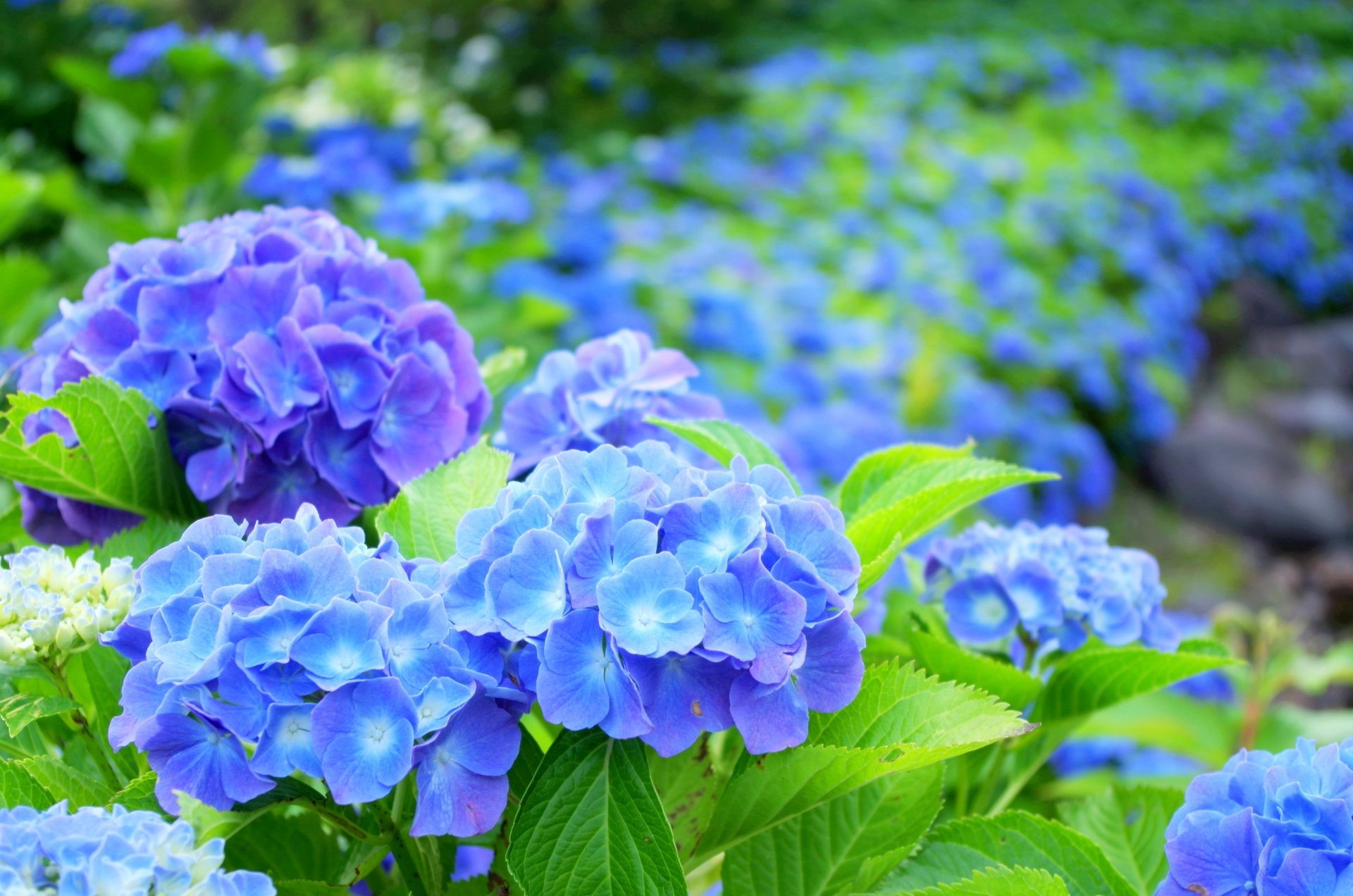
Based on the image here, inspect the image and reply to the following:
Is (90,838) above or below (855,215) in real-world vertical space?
above

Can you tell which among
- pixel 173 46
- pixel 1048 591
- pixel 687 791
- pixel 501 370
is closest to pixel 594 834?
pixel 687 791

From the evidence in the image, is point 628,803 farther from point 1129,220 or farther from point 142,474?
point 1129,220

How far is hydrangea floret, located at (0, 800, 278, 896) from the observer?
0.56m

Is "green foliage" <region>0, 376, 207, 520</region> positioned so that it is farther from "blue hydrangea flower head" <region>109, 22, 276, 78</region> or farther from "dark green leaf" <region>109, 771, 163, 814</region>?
"blue hydrangea flower head" <region>109, 22, 276, 78</region>

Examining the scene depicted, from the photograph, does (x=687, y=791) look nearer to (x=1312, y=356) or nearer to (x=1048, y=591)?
(x=1048, y=591)

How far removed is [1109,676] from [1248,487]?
4674 mm

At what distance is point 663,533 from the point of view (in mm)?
697

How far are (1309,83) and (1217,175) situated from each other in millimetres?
3374

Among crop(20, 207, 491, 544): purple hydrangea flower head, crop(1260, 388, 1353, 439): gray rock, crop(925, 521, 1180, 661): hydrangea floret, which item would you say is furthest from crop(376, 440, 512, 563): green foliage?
crop(1260, 388, 1353, 439): gray rock

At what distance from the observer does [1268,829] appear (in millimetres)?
712

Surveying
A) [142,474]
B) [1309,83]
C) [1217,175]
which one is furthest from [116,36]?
[1309,83]

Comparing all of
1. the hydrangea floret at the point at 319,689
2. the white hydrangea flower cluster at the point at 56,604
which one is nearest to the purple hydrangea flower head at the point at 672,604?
the hydrangea floret at the point at 319,689

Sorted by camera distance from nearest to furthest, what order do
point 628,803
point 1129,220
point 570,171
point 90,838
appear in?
1. point 90,838
2. point 628,803
3. point 570,171
4. point 1129,220

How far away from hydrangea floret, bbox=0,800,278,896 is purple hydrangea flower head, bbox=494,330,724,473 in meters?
0.48
